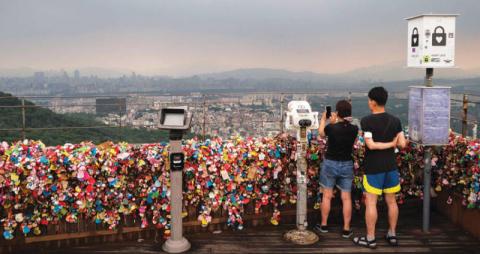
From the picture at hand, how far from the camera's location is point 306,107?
4.87m

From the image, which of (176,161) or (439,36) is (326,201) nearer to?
(176,161)

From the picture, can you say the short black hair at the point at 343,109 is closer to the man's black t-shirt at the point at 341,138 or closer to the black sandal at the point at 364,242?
the man's black t-shirt at the point at 341,138

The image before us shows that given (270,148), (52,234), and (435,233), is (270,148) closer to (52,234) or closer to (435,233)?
(435,233)

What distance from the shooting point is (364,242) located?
16.0 feet

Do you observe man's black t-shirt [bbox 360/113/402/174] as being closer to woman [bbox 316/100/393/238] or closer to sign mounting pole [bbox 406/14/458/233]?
woman [bbox 316/100/393/238]

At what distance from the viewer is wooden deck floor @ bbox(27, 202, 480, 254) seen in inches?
187

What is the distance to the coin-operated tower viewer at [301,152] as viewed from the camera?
4789mm

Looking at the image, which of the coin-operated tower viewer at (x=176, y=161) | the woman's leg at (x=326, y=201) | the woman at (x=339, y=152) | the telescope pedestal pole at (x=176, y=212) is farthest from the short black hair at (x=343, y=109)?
the telescope pedestal pole at (x=176, y=212)

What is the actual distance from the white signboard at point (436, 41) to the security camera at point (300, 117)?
1.59m

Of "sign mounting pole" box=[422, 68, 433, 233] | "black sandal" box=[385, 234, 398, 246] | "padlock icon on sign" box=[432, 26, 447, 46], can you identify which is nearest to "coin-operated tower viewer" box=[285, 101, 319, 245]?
"black sandal" box=[385, 234, 398, 246]

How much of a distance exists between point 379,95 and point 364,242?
5.51ft

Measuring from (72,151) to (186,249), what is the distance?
1.69 m

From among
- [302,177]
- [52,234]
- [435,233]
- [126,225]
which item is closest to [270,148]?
[302,177]

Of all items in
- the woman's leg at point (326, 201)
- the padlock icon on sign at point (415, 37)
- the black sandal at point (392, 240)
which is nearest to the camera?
the black sandal at point (392, 240)
